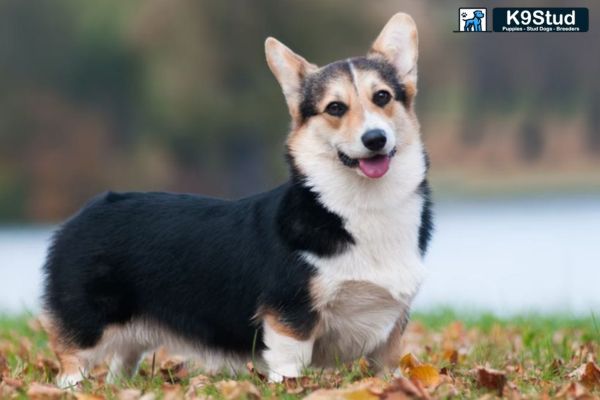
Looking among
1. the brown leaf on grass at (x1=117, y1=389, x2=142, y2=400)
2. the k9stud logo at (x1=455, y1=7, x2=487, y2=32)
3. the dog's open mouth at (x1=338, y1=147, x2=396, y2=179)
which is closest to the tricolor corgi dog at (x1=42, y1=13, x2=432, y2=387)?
the dog's open mouth at (x1=338, y1=147, x2=396, y2=179)

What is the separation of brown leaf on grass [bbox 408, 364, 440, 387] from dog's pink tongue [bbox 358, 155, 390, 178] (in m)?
0.80

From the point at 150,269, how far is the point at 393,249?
3.72 ft

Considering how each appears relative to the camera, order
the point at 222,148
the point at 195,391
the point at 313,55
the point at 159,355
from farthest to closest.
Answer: the point at 222,148 < the point at 313,55 < the point at 159,355 < the point at 195,391

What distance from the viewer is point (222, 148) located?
655 inches

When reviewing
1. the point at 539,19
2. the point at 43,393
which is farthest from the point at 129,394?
the point at 539,19

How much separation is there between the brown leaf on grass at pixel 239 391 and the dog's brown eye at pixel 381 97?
130 cm

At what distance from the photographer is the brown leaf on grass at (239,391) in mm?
3584

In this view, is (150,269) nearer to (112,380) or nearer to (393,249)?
(112,380)

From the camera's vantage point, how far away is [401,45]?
443 cm

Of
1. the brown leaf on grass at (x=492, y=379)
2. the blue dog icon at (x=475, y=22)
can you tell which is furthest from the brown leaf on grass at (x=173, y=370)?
the blue dog icon at (x=475, y=22)

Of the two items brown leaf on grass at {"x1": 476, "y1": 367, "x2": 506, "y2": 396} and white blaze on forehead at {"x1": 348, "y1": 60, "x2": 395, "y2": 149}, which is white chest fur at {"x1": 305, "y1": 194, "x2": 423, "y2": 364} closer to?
white blaze on forehead at {"x1": 348, "y1": 60, "x2": 395, "y2": 149}

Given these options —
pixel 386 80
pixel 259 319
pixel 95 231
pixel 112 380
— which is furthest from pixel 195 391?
pixel 386 80

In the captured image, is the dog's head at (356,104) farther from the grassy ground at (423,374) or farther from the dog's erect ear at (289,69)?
the grassy ground at (423,374)

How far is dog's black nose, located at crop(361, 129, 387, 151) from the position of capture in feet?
12.9
